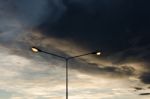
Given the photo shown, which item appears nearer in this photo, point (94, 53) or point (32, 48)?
point (32, 48)

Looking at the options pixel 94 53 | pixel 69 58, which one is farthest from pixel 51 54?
pixel 94 53

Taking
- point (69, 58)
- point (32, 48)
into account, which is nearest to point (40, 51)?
point (32, 48)

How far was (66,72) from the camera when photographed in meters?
34.3

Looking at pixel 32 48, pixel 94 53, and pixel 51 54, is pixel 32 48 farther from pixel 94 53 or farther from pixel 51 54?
pixel 94 53

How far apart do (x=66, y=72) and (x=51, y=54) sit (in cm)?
217

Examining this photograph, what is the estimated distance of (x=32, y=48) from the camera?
3136 cm

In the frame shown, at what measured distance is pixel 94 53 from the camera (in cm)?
3403

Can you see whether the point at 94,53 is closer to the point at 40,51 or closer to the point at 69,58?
the point at 69,58

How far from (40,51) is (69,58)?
3.13 m

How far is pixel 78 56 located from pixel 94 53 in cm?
161

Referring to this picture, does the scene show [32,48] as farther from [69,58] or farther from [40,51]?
[69,58]

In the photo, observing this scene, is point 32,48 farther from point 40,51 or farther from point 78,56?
point 78,56

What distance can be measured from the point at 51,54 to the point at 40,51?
177 cm

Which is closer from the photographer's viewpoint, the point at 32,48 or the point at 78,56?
the point at 32,48
